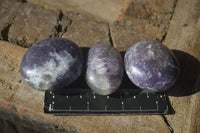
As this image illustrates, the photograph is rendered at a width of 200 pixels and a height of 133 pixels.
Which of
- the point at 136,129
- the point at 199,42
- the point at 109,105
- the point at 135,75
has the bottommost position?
the point at 136,129

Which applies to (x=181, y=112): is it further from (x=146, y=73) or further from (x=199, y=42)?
(x=199, y=42)

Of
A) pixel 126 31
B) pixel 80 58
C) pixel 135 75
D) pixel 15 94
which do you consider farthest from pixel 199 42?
pixel 15 94

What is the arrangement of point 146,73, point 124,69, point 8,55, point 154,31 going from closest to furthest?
point 146,73, point 124,69, point 8,55, point 154,31

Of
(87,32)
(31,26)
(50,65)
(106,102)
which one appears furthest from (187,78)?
(31,26)

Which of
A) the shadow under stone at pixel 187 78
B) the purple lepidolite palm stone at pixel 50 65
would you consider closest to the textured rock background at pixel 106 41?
the shadow under stone at pixel 187 78

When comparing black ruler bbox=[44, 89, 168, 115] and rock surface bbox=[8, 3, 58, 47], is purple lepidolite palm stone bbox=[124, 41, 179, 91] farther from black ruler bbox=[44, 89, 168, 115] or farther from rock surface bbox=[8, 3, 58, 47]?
rock surface bbox=[8, 3, 58, 47]

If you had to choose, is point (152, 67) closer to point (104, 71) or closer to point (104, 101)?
point (104, 71)

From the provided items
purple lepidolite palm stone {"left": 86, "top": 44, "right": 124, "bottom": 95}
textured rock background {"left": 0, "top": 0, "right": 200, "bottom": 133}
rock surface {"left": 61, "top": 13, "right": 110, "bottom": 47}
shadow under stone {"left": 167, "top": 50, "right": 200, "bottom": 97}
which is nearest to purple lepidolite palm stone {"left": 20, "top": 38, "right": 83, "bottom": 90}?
purple lepidolite palm stone {"left": 86, "top": 44, "right": 124, "bottom": 95}

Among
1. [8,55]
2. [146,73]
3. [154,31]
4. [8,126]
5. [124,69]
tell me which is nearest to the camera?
[146,73]
